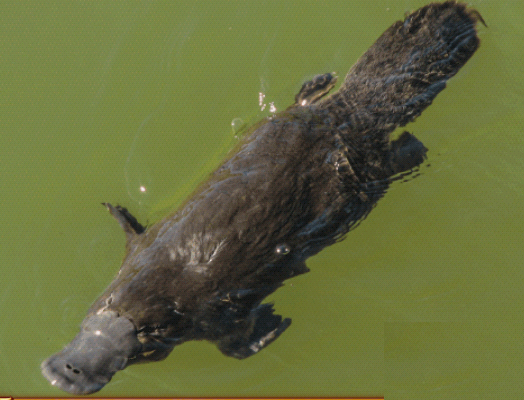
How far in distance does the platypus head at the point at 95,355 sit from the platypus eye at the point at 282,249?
1356mm

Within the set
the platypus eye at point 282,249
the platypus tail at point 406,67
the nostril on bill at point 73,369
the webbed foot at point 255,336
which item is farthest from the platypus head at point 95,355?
the platypus tail at point 406,67

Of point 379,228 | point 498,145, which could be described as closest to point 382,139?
point 379,228

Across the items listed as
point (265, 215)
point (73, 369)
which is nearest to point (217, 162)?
point (265, 215)

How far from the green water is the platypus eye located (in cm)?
106

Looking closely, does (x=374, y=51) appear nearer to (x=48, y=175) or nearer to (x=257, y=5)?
(x=257, y=5)

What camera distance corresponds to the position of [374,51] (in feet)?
15.0

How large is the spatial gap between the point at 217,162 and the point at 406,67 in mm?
2200

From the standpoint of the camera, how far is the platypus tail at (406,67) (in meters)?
4.41

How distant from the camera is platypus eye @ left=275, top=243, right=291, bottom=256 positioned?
12.9 ft

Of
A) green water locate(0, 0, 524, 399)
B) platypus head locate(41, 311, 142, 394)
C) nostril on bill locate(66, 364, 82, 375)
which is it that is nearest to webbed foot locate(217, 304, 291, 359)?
green water locate(0, 0, 524, 399)

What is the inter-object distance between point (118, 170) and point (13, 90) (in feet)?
5.80

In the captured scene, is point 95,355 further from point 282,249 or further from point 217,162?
point 217,162

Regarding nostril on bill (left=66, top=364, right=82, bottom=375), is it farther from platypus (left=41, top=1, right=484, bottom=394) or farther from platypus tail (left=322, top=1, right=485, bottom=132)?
platypus tail (left=322, top=1, right=485, bottom=132)

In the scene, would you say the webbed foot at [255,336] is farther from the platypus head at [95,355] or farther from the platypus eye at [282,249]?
the platypus head at [95,355]
